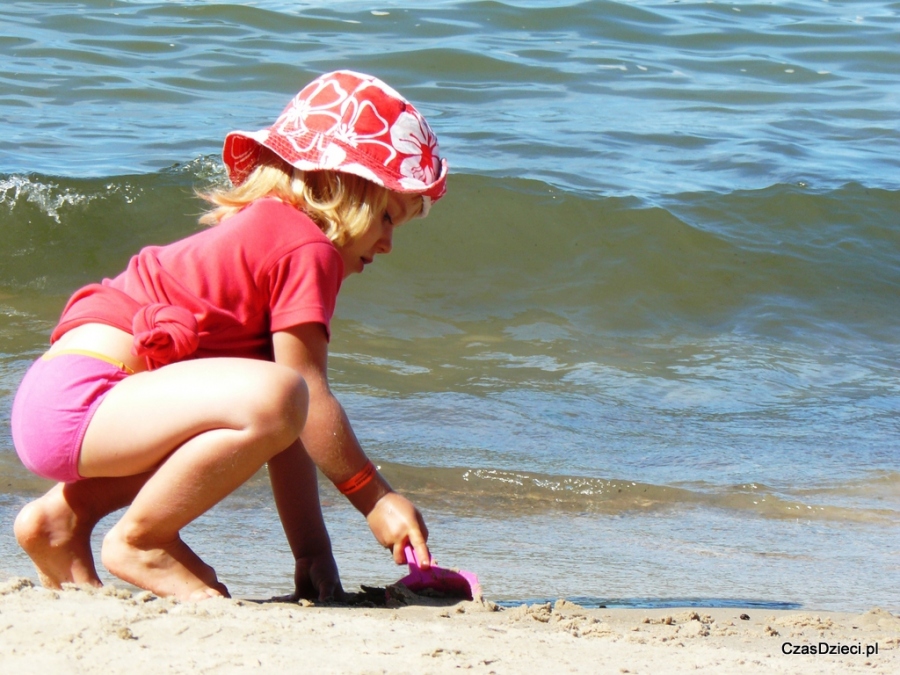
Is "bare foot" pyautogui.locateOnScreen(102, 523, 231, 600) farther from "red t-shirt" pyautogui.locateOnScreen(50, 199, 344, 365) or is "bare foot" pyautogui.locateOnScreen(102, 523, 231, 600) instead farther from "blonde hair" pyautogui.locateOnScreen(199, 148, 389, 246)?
"blonde hair" pyautogui.locateOnScreen(199, 148, 389, 246)

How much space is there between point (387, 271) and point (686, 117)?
11.7 ft

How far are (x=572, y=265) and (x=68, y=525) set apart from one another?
4.45m

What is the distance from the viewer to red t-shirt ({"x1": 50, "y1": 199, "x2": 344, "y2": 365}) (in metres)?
2.25

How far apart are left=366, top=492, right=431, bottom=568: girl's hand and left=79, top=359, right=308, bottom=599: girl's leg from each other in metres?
0.28

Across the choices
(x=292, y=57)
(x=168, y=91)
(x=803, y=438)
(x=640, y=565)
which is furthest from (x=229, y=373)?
(x=292, y=57)

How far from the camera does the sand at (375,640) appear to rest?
1726 millimetres

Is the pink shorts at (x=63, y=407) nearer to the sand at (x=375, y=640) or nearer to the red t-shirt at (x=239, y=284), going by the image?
the red t-shirt at (x=239, y=284)

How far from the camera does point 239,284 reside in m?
2.25

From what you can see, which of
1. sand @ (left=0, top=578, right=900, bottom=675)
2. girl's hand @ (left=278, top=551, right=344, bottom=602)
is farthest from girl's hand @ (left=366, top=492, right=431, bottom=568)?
girl's hand @ (left=278, top=551, right=344, bottom=602)

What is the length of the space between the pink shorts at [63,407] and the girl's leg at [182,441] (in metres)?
0.03

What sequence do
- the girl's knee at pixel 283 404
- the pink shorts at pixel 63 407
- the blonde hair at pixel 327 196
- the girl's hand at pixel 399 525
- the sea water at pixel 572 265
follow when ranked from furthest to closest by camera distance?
the sea water at pixel 572 265 → the blonde hair at pixel 327 196 → the girl's hand at pixel 399 525 → the pink shorts at pixel 63 407 → the girl's knee at pixel 283 404

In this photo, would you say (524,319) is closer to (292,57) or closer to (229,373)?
(229,373)

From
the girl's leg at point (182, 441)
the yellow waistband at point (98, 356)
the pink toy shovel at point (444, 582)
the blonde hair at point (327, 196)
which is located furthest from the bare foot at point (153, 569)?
the blonde hair at point (327, 196)

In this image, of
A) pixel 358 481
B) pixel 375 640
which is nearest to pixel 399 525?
pixel 358 481
